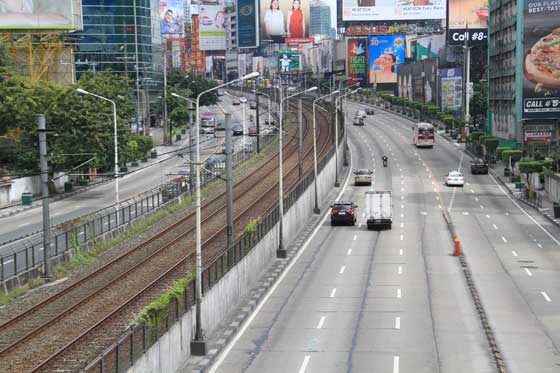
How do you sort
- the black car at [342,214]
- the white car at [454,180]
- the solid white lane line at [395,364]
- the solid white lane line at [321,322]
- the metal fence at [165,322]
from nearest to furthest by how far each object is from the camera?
the metal fence at [165,322]
the solid white lane line at [395,364]
the solid white lane line at [321,322]
the black car at [342,214]
the white car at [454,180]

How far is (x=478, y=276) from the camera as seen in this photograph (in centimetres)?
5078

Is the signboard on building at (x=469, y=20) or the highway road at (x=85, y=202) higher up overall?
the signboard on building at (x=469, y=20)

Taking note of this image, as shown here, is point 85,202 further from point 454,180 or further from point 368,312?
point 368,312

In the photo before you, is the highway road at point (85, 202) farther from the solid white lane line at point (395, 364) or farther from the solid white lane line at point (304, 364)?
the solid white lane line at point (395, 364)

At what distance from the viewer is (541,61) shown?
110 metres

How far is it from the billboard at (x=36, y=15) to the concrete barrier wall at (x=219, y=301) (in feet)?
134

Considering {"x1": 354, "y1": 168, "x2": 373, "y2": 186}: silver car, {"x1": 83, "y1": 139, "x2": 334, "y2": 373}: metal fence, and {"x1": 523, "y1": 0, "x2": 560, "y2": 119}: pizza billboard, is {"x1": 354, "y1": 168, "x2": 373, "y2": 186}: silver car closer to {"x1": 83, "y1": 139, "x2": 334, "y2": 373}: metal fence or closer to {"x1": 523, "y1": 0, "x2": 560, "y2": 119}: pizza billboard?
{"x1": 523, "y1": 0, "x2": 560, "y2": 119}: pizza billboard

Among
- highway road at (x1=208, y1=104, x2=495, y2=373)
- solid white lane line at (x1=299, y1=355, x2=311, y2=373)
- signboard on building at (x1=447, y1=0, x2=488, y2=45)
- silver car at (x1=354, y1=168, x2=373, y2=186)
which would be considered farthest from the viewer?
signboard on building at (x1=447, y1=0, x2=488, y2=45)

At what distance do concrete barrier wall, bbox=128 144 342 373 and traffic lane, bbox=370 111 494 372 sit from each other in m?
8.19

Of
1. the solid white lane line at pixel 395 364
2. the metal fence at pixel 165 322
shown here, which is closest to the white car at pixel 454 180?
the metal fence at pixel 165 322

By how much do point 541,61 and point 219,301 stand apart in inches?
3152

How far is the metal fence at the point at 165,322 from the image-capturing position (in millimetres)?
25044

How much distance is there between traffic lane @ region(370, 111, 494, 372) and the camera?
111 ft

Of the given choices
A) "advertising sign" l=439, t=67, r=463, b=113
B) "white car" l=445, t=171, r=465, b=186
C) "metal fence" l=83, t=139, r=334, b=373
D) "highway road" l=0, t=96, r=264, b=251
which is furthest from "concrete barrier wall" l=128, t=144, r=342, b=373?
"advertising sign" l=439, t=67, r=463, b=113
